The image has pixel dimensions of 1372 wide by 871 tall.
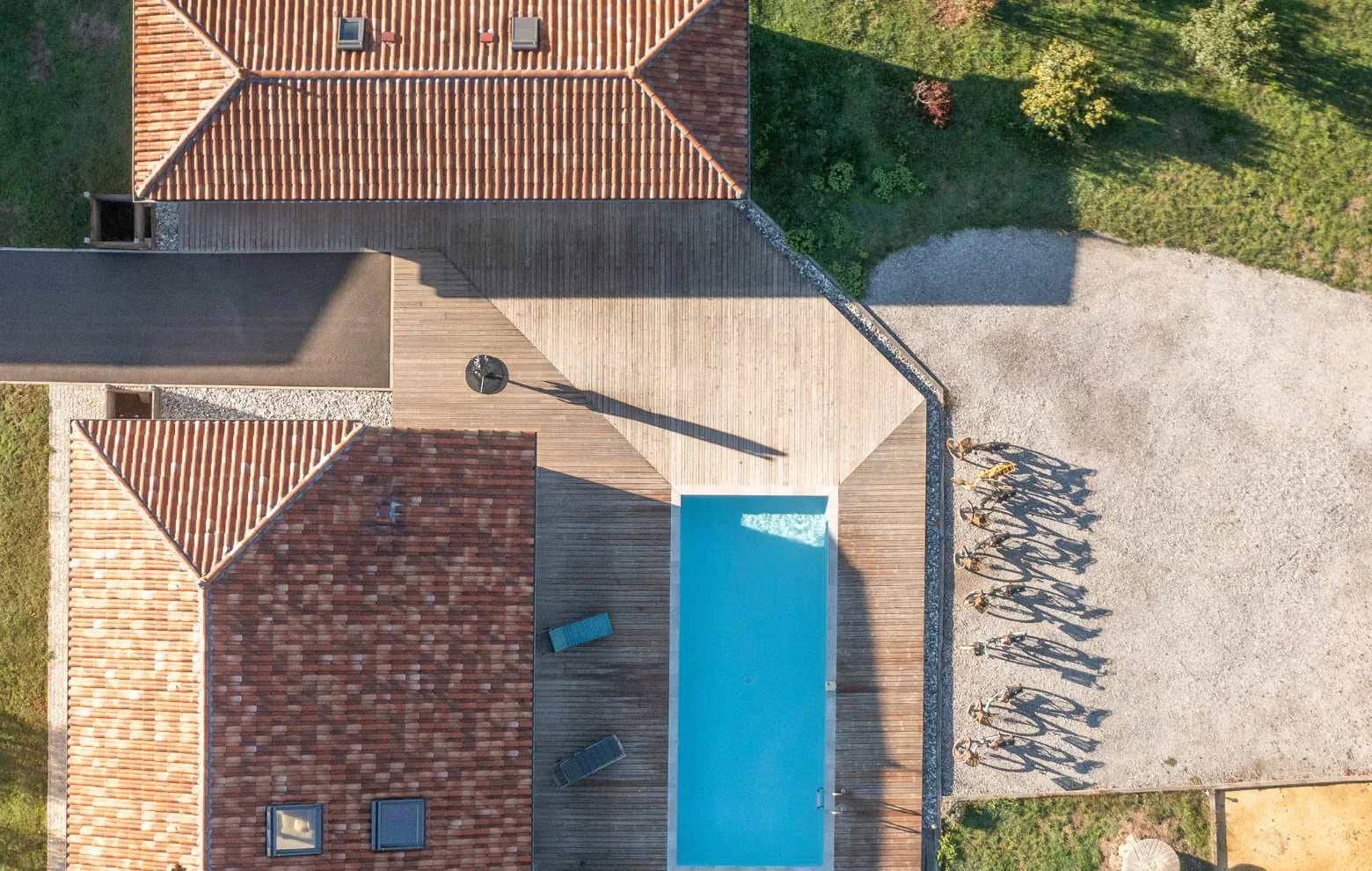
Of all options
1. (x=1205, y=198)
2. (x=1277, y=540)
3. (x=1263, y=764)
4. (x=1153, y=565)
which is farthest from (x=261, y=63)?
(x=1263, y=764)

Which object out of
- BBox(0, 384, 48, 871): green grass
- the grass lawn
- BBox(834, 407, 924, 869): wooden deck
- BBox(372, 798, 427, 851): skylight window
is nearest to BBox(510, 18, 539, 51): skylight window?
the grass lawn

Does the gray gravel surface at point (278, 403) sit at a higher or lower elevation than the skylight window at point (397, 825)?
higher

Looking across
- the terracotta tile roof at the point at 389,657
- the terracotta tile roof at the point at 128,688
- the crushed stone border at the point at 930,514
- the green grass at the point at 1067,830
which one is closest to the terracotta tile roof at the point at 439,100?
the crushed stone border at the point at 930,514

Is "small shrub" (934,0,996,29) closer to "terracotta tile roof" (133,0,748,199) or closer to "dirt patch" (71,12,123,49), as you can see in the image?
"terracotta tile roof" (133,0,748,199)

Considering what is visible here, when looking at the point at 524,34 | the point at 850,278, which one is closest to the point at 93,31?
the point at 524,34

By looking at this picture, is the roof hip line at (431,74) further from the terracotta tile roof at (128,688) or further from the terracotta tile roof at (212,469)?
the terracotta tile roof at (128,688)

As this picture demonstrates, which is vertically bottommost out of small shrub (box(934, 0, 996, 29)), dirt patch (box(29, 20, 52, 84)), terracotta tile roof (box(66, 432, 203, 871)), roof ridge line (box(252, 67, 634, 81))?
terracotta tile roof (box(66, 432, 203, 871))
